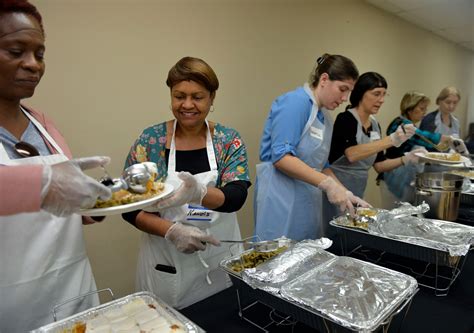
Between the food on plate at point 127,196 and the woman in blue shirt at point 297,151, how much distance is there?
864 mm

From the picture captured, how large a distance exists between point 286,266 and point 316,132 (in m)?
0.98

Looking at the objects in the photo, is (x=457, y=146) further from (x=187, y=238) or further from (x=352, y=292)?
(x=187, y=238)

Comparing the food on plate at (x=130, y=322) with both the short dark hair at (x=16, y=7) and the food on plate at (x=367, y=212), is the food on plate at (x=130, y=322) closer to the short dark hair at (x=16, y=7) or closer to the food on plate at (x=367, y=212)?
the short dark hair at (x=16, y=7)

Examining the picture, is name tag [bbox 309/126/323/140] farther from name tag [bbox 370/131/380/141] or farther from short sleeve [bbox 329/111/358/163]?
name tag [bbox 370/131/380/141]

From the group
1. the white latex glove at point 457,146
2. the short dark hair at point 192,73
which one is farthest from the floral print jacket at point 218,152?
the white latex glove at point 457,146

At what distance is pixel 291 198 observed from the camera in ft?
5.77

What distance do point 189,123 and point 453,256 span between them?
41.6 inches

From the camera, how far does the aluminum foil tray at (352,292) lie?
753 mm

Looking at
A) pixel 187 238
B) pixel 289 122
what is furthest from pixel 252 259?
pixel 289 122

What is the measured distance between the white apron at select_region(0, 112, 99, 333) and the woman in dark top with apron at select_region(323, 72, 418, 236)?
5.39 feet

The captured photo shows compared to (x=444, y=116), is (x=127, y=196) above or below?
below

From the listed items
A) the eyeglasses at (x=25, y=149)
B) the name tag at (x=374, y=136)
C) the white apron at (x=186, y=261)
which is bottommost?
the white apron at (x=186, y=261)

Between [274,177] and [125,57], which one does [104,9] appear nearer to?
[125,57]

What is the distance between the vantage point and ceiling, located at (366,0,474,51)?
3.73 m
